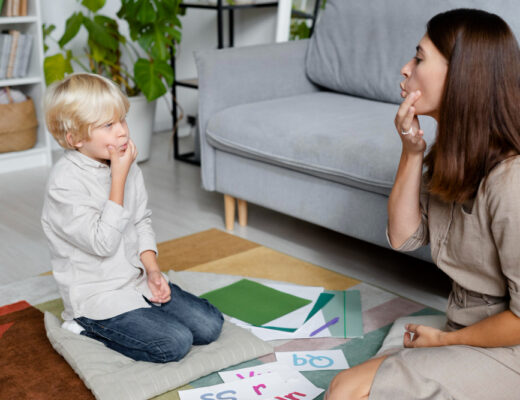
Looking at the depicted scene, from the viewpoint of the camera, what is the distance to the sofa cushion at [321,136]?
6.22 feet

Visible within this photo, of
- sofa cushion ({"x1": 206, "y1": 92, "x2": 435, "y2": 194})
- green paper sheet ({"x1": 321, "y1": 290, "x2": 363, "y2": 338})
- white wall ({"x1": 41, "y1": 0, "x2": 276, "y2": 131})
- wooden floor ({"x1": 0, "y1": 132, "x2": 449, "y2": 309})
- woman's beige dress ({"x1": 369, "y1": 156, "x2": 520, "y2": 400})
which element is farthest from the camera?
white wall ({"x1": 41, "y1": 0, "x2": 276, "y2": 131})

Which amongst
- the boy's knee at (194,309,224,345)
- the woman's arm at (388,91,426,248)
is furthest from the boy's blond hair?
the woman's arm at (388,91,426,248)

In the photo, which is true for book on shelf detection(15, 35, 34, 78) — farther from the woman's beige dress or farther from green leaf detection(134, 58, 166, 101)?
the woman's beige dress

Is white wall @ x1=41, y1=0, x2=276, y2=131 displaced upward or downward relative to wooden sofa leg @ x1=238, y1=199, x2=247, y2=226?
upward

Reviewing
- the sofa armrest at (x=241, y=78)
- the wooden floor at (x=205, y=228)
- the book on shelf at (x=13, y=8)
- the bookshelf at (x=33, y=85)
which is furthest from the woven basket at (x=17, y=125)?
the sofa armrest at (x=241, y=78)

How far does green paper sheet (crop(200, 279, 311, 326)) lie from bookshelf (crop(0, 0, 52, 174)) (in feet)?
5.56

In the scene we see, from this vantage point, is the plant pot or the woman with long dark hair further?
the plant pot

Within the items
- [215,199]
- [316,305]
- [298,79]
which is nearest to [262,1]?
[298,79]

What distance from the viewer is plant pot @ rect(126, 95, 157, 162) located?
3.25 m

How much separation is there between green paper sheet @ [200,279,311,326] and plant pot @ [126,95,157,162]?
1.49 m

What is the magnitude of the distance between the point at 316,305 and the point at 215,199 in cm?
109

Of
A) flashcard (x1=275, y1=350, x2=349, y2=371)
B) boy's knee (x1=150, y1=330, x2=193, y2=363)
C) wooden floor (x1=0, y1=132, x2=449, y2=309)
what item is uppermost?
boy's knee (x1=150, y1=330, x2=193, y2=363)

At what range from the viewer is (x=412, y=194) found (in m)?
1.34

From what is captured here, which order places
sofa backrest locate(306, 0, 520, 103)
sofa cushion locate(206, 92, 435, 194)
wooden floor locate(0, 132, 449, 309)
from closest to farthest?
sofa cushion locate(206, 92, 435, 194)
wooden floor locate(0, 132, 449, 309)
sofa backrest locate(306, 0, 520, 103)
